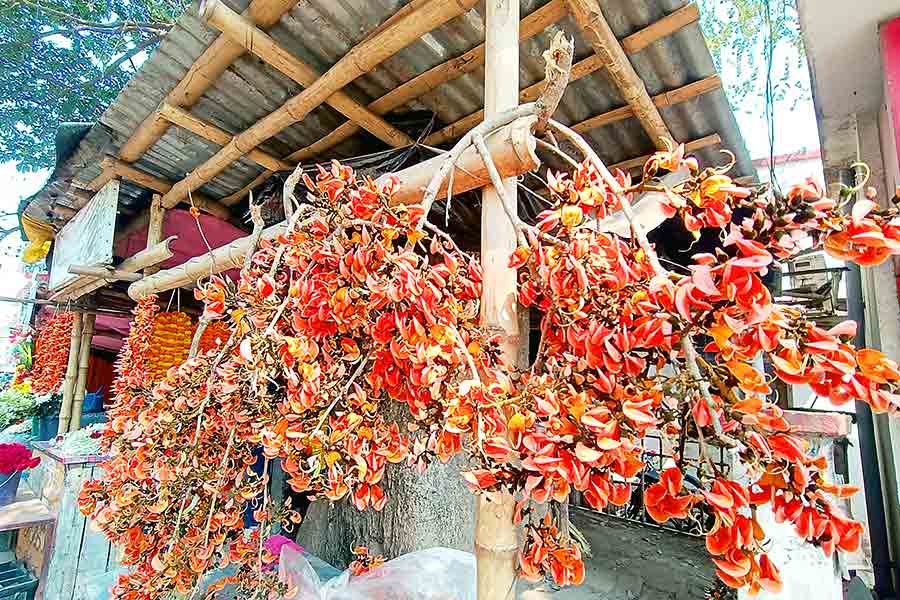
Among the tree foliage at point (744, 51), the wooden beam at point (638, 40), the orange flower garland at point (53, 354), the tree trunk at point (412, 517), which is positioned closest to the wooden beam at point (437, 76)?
the wooden beam at point (638, 40)

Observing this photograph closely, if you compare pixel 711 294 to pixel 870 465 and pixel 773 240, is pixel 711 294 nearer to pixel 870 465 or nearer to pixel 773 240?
pixel 773 240

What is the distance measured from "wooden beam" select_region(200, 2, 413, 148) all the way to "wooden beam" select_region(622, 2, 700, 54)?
117cm

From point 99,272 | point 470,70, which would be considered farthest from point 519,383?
point 99,272

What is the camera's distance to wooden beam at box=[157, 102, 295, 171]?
2285mm

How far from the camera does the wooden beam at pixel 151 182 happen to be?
289cm

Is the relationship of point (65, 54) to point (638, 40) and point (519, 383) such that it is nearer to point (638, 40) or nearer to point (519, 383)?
point (638, 40)

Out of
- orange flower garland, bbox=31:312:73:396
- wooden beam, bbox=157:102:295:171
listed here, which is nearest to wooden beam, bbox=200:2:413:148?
wooden beam, bbox=157:102:295:171

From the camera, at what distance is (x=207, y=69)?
205 cm

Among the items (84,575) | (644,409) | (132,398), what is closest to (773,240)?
(644,409)

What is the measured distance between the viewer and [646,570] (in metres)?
3.88

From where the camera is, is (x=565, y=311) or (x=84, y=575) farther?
(x=84, y=575)

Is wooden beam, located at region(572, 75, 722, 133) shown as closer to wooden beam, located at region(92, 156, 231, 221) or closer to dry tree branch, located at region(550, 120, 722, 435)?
dry tree branch, located at region(550, 120, 722, 435)

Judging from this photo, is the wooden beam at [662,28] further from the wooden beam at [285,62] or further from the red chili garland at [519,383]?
the red chili garland at [519,383]

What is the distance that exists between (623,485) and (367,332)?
54cm
